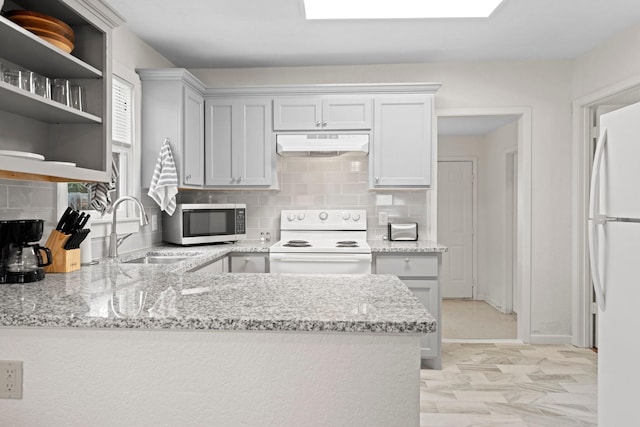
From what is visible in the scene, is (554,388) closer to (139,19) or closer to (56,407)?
(56,407)

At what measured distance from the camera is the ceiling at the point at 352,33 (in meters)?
2.97

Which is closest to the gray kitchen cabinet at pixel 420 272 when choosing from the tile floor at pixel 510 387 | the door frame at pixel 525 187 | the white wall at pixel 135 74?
the tile floor at pixel 510 387

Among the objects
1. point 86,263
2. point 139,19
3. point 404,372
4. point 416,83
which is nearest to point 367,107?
point 416,83

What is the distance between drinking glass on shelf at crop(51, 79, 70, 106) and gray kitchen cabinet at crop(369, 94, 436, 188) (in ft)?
7.53

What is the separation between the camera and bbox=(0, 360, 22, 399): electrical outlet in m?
1.38

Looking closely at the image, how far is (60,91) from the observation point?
210 centimetres

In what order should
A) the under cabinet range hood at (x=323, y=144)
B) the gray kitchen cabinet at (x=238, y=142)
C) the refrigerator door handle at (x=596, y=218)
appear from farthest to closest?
the gray kitchen cabinet at (x=238, y=142), the under cabinet range hood at (x=323, y=144), the refrigerator door handle at (x=596, y=218)

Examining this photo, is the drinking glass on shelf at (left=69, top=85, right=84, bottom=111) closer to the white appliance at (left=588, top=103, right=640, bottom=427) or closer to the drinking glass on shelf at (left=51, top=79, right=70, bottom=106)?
the drinking glass on shelf at (left=51, top=79, right=70, bottom=106)

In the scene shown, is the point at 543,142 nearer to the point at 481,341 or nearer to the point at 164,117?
the point at 481,341

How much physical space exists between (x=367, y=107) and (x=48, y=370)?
300 cm

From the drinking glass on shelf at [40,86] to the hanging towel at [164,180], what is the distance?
138 centimetres

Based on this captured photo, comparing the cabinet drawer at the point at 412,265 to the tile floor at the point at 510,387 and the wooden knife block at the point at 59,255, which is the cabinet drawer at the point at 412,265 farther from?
the wooden knife block at the point at 59,255

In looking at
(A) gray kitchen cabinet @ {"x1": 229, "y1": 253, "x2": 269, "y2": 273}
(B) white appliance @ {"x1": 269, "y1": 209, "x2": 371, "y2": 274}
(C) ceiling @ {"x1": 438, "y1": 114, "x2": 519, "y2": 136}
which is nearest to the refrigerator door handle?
(B) white appliance @ {"x1": 269, "y1": 209, "x2": 371, "y2": 274}

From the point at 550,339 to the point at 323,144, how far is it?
2.56 metres
